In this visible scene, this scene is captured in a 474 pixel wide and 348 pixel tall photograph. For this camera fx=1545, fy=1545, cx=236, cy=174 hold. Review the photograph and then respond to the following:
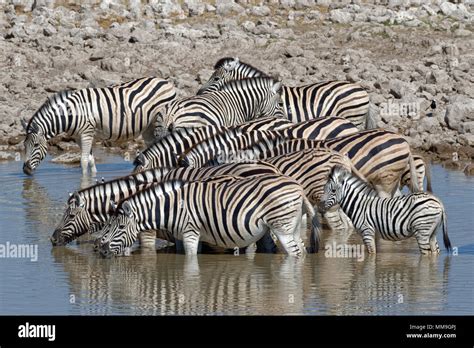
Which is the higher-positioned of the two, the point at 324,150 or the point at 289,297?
the point at 324,150

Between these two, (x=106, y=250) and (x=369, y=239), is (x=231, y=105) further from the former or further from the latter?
(x=106, y=250)

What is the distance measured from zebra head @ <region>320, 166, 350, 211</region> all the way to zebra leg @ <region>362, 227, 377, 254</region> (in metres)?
0.45

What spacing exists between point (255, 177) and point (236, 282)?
134cm

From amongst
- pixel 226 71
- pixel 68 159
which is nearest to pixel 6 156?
pixel 68 159

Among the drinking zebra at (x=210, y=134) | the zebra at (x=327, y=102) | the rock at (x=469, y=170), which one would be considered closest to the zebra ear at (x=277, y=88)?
the zebra at (x=327, y=102)

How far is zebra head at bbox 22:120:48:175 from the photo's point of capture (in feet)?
72.2

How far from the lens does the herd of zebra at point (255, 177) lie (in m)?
16.1

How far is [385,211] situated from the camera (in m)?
16.3

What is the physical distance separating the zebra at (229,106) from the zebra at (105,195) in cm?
343

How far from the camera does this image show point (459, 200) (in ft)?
64.2

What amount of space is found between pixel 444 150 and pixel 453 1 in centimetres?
877
